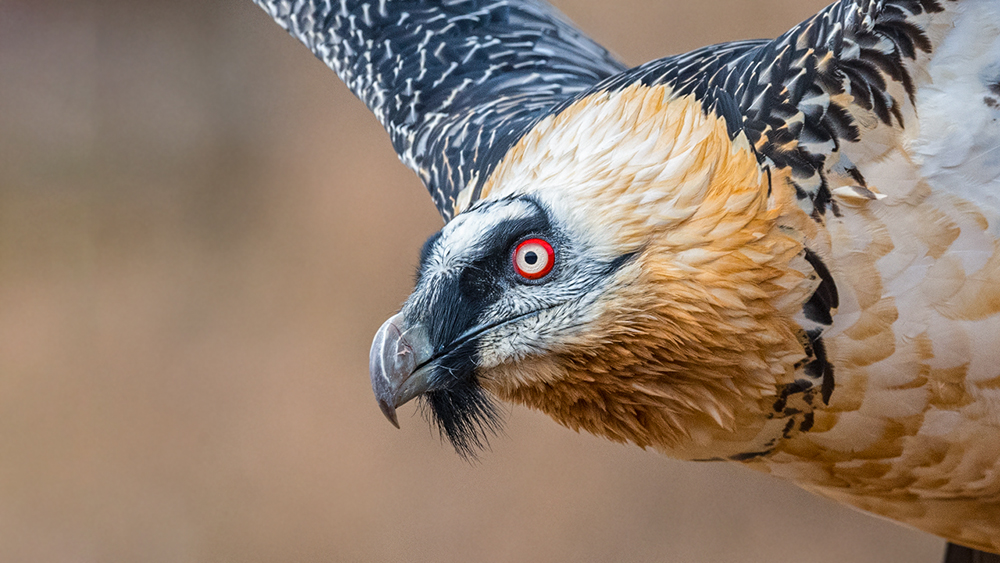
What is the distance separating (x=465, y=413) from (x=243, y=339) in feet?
14.3

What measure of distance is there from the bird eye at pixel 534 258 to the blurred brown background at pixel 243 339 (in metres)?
2.95

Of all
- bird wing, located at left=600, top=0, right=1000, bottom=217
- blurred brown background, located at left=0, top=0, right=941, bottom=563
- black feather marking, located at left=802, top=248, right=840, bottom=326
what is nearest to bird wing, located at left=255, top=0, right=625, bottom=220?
bird wing, located at left=600, top=0, right=1000, bottom=217

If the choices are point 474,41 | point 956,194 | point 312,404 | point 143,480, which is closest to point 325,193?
point 312,404

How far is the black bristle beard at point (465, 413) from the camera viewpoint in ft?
5.82

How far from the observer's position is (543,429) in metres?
5.06

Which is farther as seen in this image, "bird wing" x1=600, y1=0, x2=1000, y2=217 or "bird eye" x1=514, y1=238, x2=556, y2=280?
"bird eye" x1=514, y1=238, x2=556, y2=280

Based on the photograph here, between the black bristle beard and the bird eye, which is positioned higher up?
the bird eye

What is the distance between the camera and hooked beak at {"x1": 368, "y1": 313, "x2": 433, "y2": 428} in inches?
66.7

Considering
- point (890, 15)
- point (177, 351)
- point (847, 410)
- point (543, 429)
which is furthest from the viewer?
point (177, 351)

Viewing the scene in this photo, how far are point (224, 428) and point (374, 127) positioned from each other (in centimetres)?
215

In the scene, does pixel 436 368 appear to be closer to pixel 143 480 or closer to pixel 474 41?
pixel 474 41

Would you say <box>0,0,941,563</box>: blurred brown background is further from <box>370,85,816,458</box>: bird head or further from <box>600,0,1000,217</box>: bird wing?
<box>600,0,1000,217</box>: bird wing

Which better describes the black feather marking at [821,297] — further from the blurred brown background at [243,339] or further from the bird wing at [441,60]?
the blurred brown background at [243,339]

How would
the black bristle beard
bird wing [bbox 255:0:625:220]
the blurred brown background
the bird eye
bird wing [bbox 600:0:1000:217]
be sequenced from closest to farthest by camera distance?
1. bird wing [bbox 600:0:1000:217]
2. the bird eye
3. the black bristle beard
4. bird wing [bbox 255:0:625:220]
5. the blurred brown background
